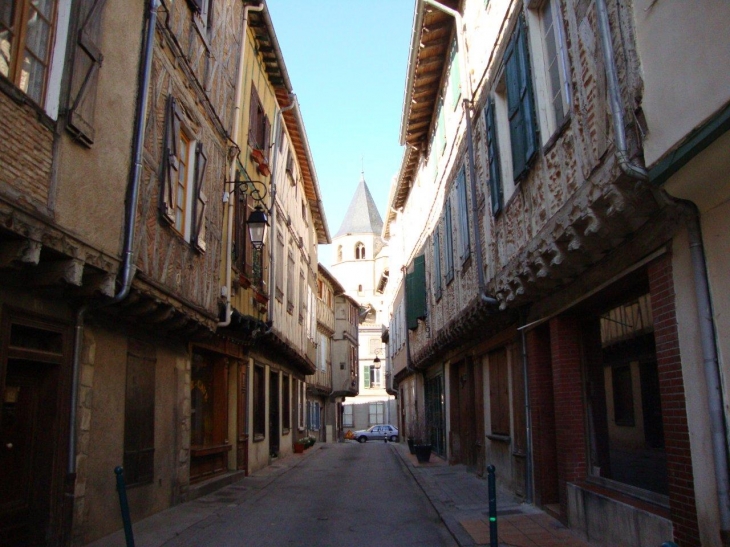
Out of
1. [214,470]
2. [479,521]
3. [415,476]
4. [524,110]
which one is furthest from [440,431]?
[524,110]

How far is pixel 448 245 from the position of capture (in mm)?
13984

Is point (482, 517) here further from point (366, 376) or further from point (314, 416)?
point (366, 376)

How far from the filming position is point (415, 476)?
13906 millimetres

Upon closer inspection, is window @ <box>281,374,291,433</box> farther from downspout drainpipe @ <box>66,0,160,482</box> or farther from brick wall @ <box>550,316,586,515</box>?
downspout drainpipe @ <box>66,0,160,482</box>

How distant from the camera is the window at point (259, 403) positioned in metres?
15.4

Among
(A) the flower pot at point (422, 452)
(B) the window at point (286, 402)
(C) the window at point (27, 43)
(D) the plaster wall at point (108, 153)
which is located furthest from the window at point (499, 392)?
(B) the window at point (286, 402)

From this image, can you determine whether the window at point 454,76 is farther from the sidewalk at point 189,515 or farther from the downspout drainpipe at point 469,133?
the sidewalk at point 189,515

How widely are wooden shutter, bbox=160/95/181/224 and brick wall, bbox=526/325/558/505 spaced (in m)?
5.02

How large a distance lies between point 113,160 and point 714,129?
215 inches

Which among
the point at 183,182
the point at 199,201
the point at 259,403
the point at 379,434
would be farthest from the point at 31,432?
the point at 379,434

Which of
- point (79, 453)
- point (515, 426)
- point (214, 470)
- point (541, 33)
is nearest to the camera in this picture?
point (79, 453)

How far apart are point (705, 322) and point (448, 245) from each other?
9623 millimetres

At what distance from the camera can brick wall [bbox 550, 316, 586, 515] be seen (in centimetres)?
752

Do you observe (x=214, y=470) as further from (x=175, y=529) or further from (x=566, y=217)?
(x=566, y=217)
